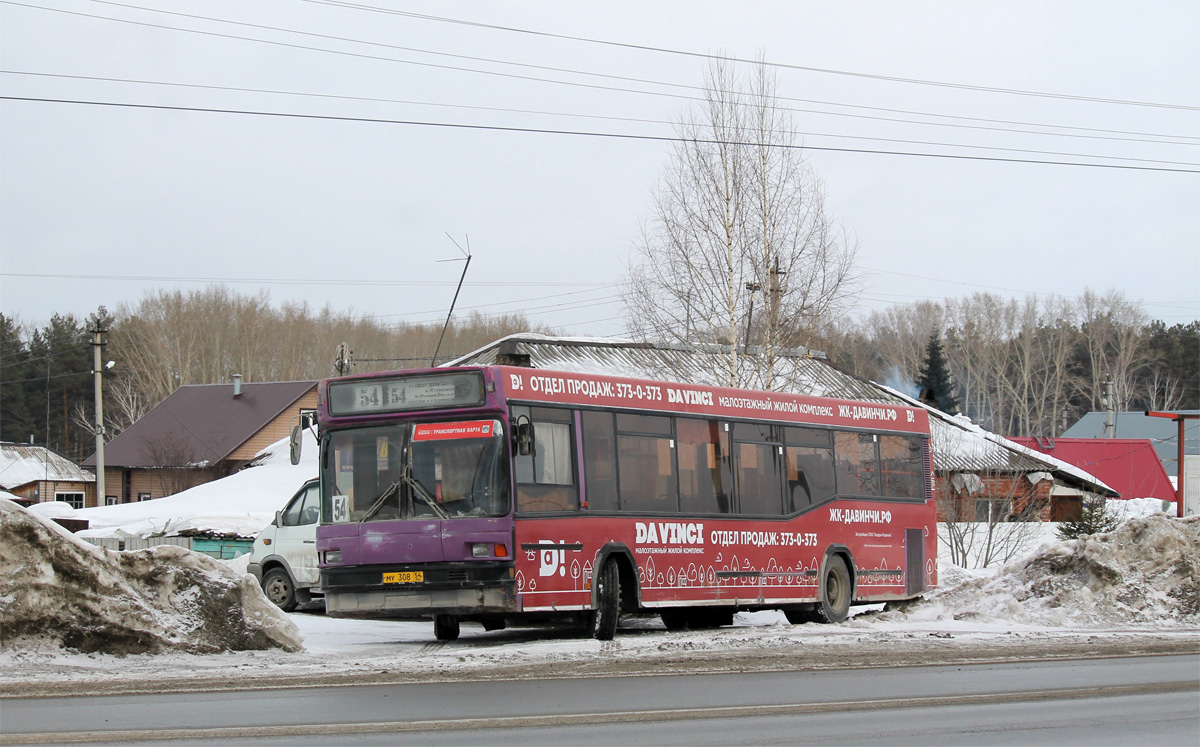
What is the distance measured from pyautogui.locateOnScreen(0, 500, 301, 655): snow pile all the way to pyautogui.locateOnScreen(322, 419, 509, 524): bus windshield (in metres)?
1.43

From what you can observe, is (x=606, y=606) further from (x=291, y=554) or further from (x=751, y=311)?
(x=751, y=311)

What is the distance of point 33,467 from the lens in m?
73.4

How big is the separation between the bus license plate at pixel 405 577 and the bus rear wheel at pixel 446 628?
2.18 m

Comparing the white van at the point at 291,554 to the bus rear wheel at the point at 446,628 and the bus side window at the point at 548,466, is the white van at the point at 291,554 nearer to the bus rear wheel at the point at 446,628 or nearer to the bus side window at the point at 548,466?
the bus rear wheel at the point at 446,628

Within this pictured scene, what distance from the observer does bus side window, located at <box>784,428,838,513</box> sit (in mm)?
17703

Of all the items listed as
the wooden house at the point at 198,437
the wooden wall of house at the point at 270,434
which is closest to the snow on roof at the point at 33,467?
the wooden house at the point at 198,437

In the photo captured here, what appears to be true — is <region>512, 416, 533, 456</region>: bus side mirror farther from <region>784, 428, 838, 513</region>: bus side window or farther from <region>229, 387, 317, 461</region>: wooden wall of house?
<region>229, 387, 317, 461</region>: wooden wall of house

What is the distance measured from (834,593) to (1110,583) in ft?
12.2

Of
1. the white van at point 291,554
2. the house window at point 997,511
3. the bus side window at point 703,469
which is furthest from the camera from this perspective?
the house window at point 997,511

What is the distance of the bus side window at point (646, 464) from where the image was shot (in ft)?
49.1

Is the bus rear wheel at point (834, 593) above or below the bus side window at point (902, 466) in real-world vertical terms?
below

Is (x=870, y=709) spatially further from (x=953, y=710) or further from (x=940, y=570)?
(x=940, y=570)

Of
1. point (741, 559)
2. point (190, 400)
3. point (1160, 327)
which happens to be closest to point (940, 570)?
point (741, 559)

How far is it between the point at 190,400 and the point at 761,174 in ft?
153
